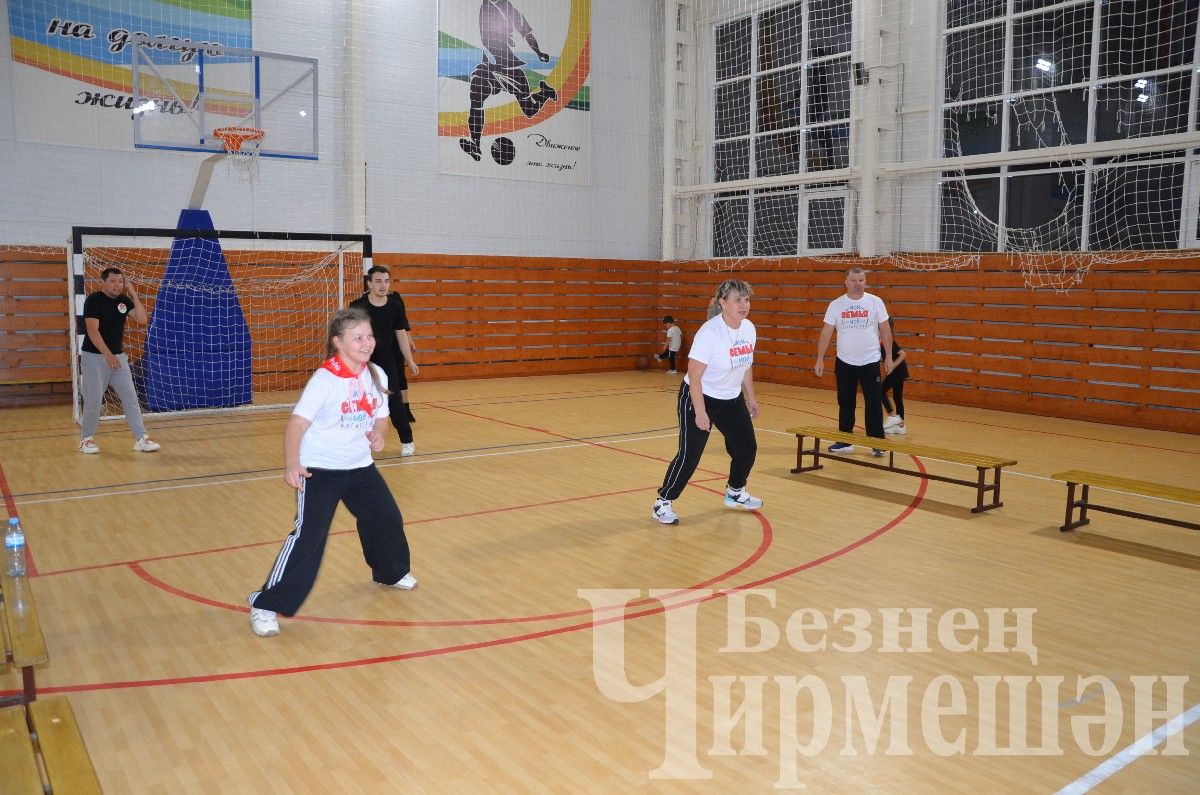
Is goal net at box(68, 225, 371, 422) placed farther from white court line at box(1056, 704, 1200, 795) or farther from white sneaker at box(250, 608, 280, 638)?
white court line at box(1056, 704, 1200, 795)

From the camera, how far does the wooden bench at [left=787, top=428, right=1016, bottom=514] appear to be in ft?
24.5

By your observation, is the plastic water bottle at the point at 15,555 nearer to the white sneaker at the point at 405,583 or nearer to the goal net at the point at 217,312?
the white sneaker at the point at 405,583

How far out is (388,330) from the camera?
29.5 ft

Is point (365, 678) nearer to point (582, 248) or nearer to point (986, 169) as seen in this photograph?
point (986, 169)

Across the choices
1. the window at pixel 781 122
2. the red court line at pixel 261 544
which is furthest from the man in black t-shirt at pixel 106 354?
the window at pixel 781 122

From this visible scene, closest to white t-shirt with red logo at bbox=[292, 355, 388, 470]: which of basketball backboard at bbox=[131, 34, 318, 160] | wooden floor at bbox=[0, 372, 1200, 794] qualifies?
wooden floor at bbox=[0, 372, 1200, 794]

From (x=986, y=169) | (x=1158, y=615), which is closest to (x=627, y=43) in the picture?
(x=986, y=169)

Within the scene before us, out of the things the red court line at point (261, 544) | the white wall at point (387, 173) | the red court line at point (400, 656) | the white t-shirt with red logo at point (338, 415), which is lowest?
the red court line at point (400, 656)

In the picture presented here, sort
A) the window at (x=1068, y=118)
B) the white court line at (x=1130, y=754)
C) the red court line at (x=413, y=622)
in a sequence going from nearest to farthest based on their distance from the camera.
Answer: the white court line at (x=1130, y=754) < the red court line at (x=413, y=622) < the window at (x=1068, y=118)

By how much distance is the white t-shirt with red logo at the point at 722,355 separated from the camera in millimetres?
6535

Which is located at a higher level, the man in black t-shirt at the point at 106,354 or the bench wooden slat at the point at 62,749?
the man in black t-shirt at the point at 106,354

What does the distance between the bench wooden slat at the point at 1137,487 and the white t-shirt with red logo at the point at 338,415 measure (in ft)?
15.7

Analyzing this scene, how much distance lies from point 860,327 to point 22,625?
301 inches

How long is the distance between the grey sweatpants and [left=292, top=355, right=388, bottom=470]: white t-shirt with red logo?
5.49m
